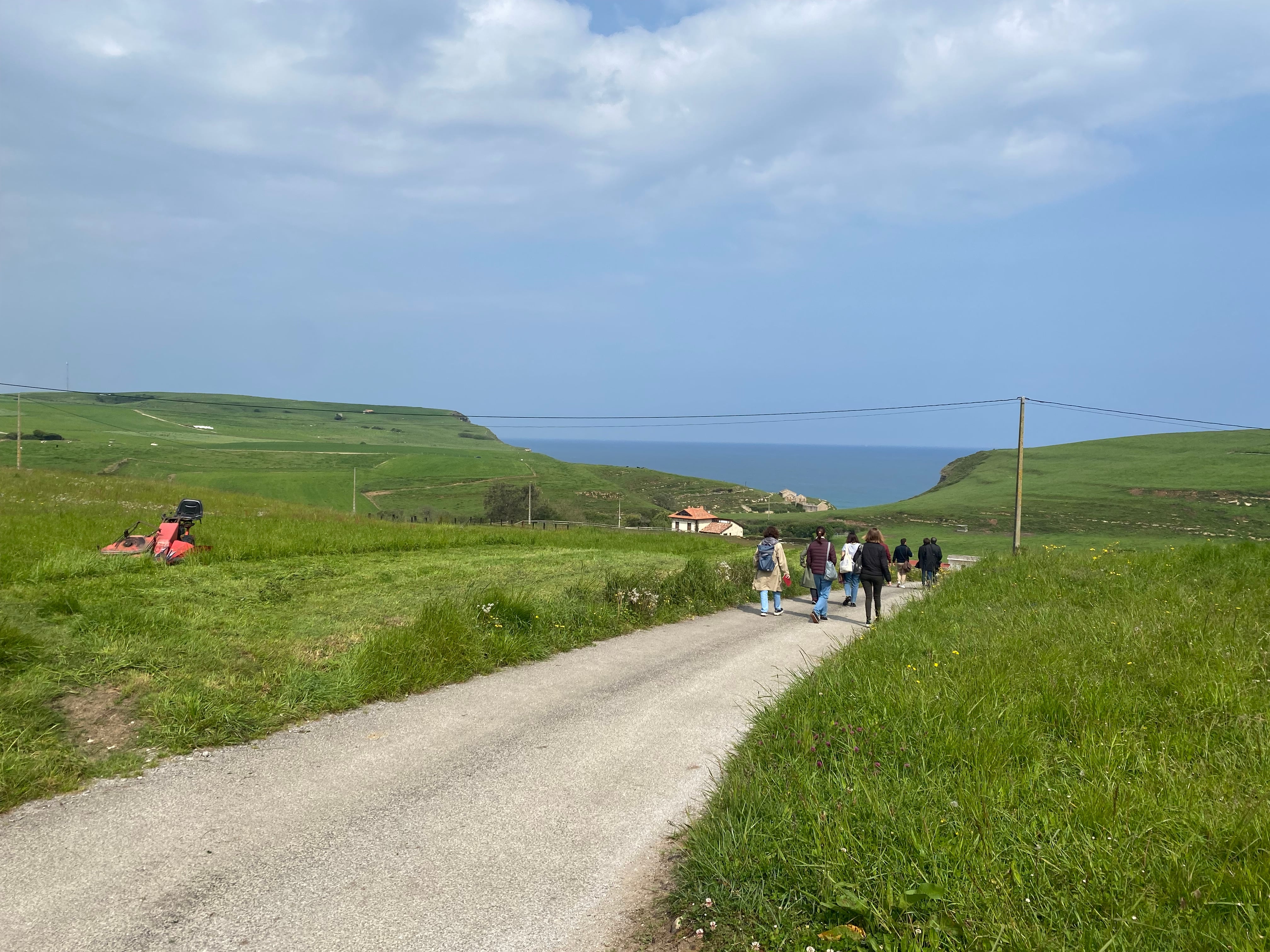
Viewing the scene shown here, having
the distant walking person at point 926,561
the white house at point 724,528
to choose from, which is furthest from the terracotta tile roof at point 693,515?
the distant walking person at point 926,561

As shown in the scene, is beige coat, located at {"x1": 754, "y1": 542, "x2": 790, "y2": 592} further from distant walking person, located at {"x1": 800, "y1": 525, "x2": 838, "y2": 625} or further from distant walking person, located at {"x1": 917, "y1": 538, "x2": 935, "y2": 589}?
distant walking person, located at {"x1": 917, "y1": 538, "x2": 935, "y2": 589}

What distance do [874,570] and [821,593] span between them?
3.60 feet

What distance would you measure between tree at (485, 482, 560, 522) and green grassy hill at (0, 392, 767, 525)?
3548mm

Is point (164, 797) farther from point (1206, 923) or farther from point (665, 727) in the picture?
point (1206, 923)

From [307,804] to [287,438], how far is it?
7961 inches

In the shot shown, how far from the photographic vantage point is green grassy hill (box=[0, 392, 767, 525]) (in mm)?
108188

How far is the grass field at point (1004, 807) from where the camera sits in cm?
354

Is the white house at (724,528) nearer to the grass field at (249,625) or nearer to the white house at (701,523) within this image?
the white house at (701,523)

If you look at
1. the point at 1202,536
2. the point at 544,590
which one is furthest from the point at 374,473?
the point at 544,590

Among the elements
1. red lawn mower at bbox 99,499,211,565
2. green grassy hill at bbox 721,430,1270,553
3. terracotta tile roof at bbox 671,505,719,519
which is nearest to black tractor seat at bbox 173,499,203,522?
red lawn mower at bbox 99,499,211,565

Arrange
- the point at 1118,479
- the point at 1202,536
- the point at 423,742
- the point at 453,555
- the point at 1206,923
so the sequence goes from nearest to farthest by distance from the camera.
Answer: the point at 1206,923 < the point at 423,742 < the point at 453,555 < the point at 1202,536 < the point at 1118,479

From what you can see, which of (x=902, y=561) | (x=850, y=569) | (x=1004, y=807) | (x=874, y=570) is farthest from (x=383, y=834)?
(x=902, y=561)

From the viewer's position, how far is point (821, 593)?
1552 centimetres

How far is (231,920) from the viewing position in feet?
13.6
